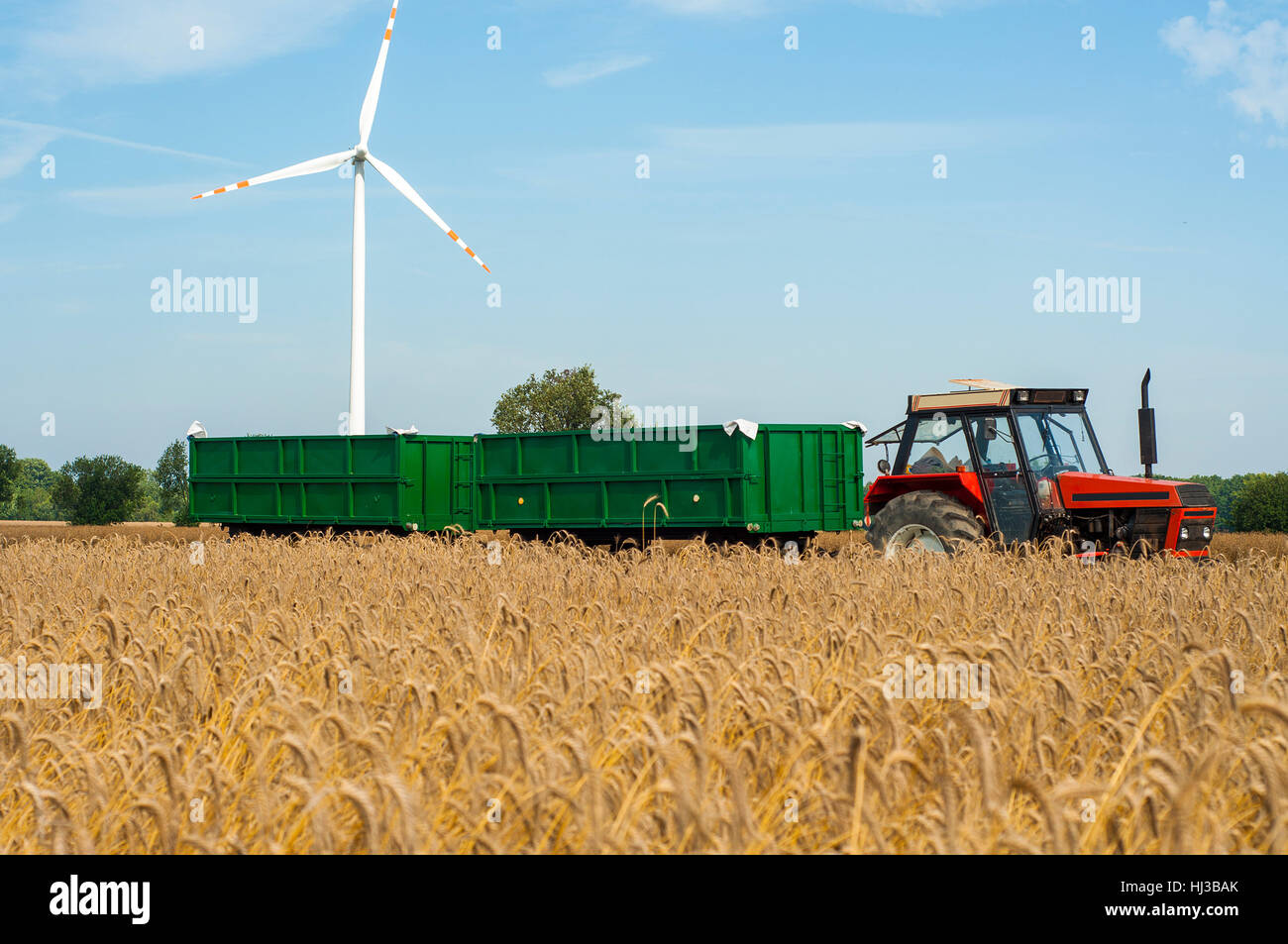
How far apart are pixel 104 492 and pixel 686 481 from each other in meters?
77.4

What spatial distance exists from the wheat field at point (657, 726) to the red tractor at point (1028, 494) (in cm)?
347

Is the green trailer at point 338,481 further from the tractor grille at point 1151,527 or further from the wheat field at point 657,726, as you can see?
the wheat field at point 657,726

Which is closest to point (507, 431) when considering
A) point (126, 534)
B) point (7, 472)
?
point (126, 534)

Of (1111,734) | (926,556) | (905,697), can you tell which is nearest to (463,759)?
(905,697)

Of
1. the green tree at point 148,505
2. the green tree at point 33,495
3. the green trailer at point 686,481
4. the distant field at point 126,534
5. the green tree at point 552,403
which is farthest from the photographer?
the green tree at point 33,495

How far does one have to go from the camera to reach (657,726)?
260 centimetres

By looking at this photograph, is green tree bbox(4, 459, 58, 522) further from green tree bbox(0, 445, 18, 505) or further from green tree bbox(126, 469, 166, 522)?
green tree bbox(126, 469, 166, 522)

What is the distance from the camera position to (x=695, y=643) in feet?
19.5

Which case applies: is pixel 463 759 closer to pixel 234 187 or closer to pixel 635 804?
pixel 635 804

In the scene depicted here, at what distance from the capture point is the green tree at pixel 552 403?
201ft

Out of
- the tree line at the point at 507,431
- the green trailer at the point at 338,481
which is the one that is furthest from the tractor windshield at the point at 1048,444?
the tree line at the point at 507,431

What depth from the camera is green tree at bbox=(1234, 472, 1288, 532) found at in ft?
156

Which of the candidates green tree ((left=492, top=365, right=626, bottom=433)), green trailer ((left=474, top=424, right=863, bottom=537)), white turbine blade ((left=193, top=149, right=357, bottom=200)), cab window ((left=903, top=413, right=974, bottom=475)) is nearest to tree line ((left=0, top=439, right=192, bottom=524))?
green tree ((left=492, top=365, right=626, bottom=433))

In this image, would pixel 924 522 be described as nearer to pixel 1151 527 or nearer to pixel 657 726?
pixel 1151 527
